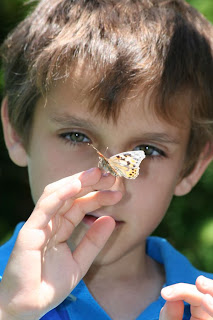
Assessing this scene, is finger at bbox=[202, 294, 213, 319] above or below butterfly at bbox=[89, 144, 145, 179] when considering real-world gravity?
below

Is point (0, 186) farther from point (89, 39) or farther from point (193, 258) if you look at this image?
point (89, 39)

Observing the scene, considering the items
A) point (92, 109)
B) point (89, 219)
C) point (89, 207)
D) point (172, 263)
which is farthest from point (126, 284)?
point (92, 109)

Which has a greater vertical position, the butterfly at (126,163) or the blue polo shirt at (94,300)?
the butterfly at (126,163)

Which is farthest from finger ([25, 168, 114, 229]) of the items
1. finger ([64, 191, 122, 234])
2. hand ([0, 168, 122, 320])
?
finger ([64, 191, 122, 234])

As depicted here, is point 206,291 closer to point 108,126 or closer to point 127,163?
point 127,163

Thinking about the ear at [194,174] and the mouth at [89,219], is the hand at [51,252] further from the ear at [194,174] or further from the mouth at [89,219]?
the ear at [194,174]

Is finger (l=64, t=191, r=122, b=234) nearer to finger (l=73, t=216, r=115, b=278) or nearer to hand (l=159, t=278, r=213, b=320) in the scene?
finger (l=73, t=216, r=115, b=278)

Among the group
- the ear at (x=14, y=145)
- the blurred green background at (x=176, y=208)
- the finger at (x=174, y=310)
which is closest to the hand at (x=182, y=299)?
the finger at (x=174, y=310)
